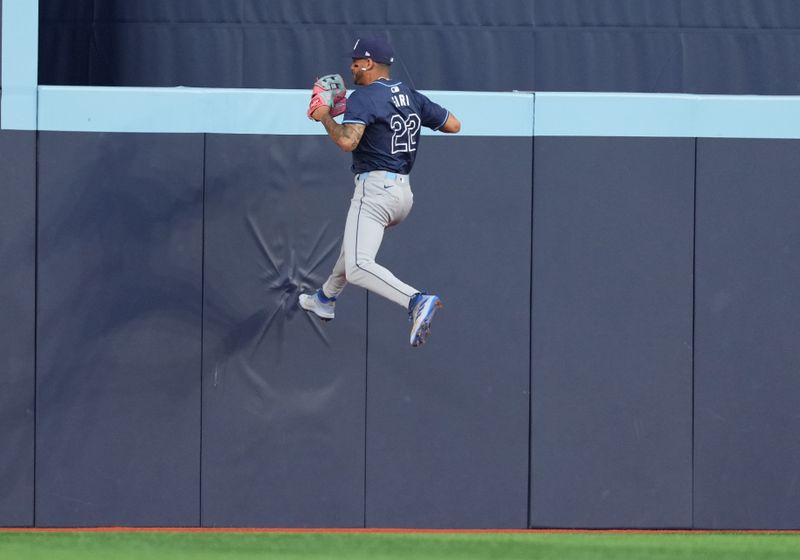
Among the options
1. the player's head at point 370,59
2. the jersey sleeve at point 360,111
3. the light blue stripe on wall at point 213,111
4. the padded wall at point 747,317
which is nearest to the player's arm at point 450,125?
the player's head at point 370,59

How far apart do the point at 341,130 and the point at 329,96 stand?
21 centimetres

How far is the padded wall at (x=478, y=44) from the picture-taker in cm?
970

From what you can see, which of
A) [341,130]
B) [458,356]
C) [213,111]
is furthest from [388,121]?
[458,356]

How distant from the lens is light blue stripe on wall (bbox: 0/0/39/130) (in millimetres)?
7652

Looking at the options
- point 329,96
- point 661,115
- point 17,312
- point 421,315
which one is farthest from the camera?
point 661,115

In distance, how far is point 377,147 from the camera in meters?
6.90

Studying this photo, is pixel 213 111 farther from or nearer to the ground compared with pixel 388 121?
farther from the ground

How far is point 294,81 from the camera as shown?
9.72m

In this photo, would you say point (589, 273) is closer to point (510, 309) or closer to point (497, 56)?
point (510, 309)

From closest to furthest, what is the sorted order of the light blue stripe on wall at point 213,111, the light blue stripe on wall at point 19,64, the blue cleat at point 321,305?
the blue cleat at point 321,305 < the light blue stripe on wall at point 19,64 < the light blue stripe on wall at point 213,111

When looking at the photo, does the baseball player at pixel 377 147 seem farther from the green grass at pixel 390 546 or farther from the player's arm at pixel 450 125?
the green grass at pixel 390 546

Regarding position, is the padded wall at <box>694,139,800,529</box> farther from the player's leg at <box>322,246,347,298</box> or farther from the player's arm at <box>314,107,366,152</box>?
the player's arm at <box>314,107,366,152</box>

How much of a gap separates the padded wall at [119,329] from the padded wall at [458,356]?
1.24 m

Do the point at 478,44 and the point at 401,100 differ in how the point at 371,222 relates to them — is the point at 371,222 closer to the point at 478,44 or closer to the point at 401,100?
the point at 401,100
